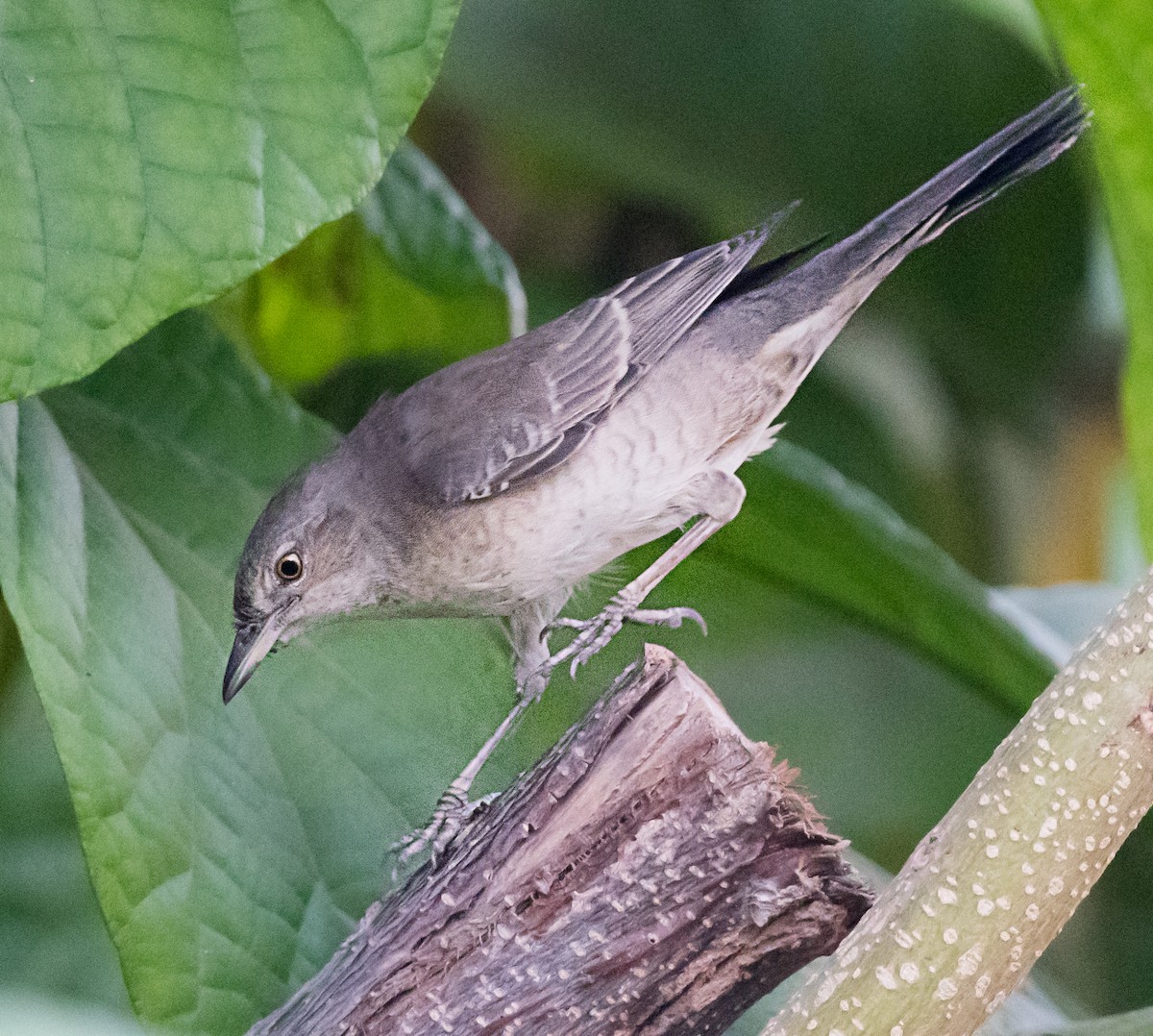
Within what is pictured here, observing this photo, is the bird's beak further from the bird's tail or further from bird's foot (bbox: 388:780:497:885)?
the bird's tail

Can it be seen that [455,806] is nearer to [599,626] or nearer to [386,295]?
[599,626]

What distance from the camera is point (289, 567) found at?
37.9 inches

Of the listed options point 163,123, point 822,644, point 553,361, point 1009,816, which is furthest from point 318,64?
point 822,644

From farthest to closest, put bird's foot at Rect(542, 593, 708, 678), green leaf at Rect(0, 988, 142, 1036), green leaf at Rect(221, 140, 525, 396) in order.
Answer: green leaf at Rect(221, 140, 525, 396) → bird's foot at Rect(542, 593, 708, 678) → green leaf at Rect(0, 988, 142, 1036)

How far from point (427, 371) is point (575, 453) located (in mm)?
369

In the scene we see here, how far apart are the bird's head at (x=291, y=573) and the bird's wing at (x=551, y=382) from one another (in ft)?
0.25

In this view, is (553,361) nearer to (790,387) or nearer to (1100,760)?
(790,387)

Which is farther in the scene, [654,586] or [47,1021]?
[654,586]

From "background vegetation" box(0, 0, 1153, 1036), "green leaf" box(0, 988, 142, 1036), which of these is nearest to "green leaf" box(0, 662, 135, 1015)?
"background vegetation" box(0, 0, 1153, 1036)

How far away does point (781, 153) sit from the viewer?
1424mm

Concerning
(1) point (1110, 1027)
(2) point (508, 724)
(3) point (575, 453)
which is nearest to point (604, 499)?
(3) point (575, 453)

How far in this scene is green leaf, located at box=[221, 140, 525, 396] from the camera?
126 centimetres

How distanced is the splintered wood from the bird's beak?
0.20 m

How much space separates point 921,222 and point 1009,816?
41cm
